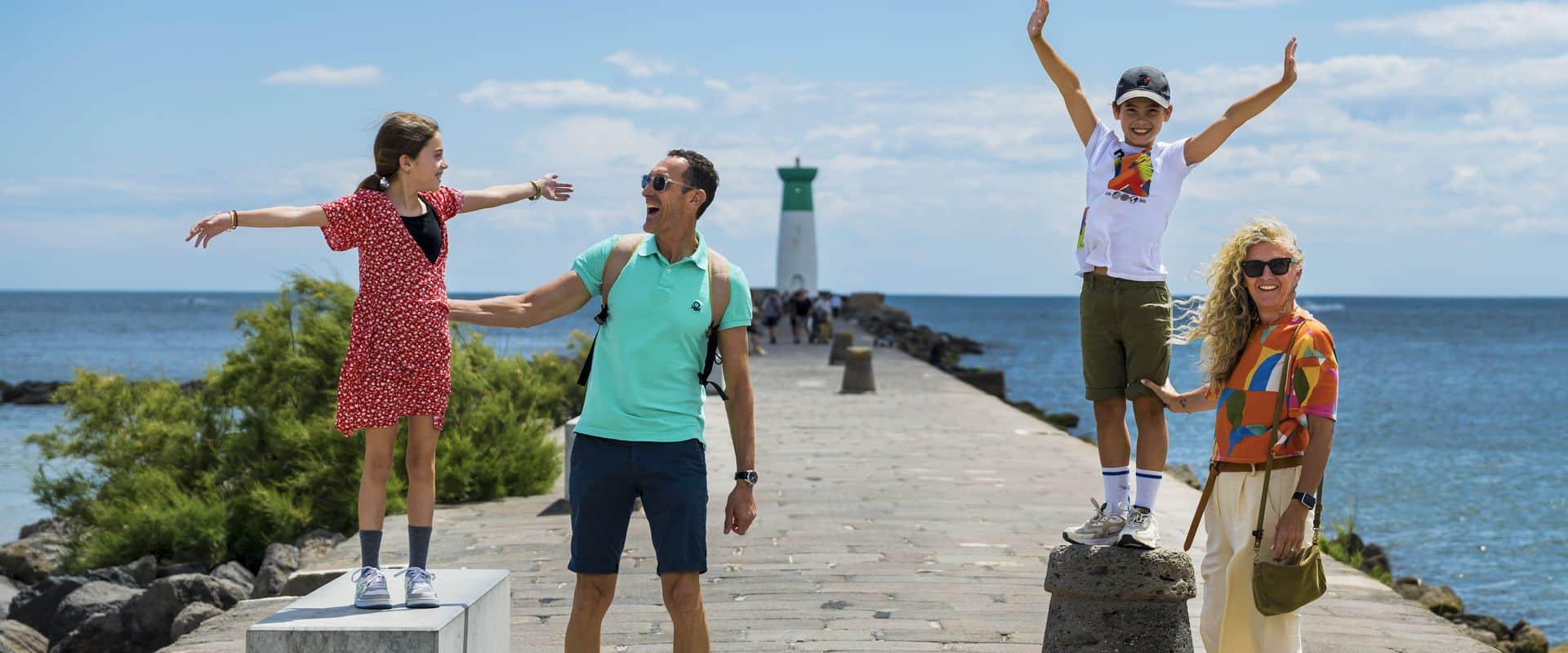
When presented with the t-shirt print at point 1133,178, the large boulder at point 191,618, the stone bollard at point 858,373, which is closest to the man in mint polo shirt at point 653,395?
the t-shirt print at point 1133,178

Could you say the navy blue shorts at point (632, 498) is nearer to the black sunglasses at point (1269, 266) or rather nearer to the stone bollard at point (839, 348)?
the black sunglasses at point (1269, 266)

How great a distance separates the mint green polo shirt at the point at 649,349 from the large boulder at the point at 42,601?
6.92 m

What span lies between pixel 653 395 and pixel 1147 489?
6.36ft

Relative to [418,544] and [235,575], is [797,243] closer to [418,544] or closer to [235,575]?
[235,575]

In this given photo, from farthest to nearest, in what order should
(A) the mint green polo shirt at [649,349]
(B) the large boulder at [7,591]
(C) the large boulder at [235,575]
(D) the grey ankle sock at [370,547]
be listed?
(B) the large boulder at [7,591], (C) the large boulder at [235,575], (D) the grey ankle sock at [370,547], (A) the mint green polo shirt at [649,349]

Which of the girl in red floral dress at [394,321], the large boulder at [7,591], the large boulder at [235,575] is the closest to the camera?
the girl in red floral dress at [394,321]

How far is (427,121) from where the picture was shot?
4793mm

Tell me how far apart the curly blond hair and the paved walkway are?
1733 mm

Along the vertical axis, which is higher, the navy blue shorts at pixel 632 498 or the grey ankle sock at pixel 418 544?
the navy blue shorts at pixel 632 498

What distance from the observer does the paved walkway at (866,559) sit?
630 centimetres

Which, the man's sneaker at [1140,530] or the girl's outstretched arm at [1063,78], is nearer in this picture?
the man's sneaker at [1140,530]

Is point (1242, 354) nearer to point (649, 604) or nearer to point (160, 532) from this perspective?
point (649, 604)

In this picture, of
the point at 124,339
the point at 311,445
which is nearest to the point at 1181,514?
the point at 311,445

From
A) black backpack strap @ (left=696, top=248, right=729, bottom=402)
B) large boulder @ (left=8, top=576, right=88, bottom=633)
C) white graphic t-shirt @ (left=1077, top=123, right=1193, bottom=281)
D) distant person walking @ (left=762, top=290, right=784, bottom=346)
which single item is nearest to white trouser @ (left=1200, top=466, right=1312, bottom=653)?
white graphic t-shirt @ (left=1077, top=123, right=1193, bottom=281)
